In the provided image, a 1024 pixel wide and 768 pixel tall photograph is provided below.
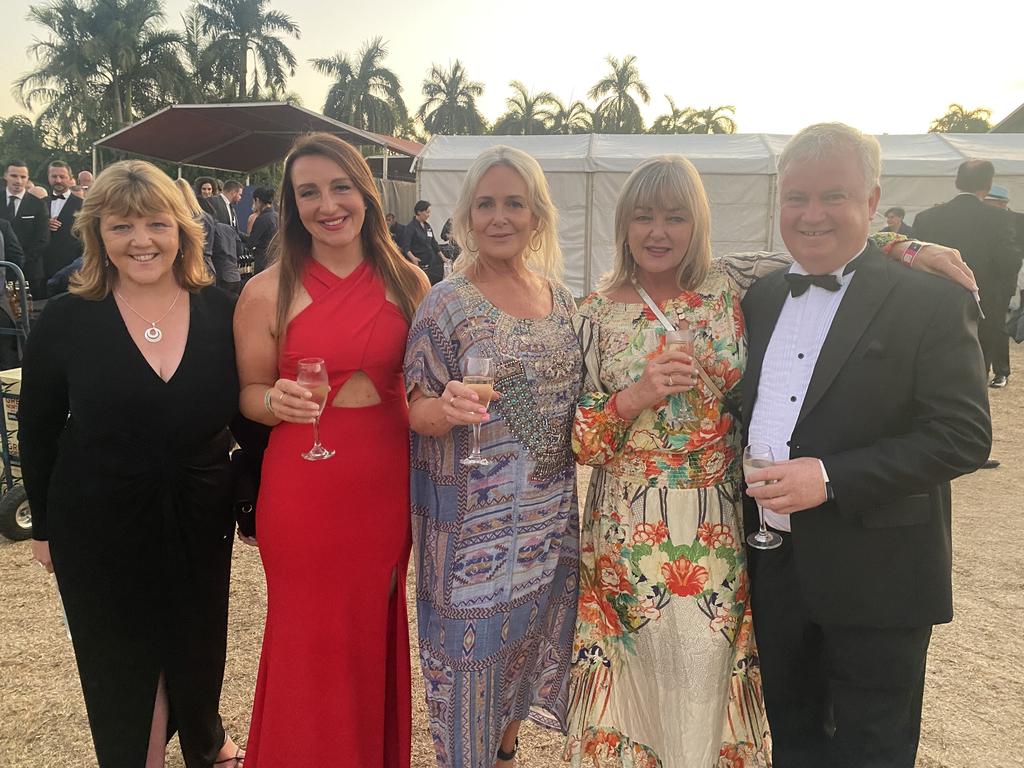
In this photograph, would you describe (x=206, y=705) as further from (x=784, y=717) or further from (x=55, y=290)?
(x=55, y=290)

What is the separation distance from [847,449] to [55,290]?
9.05 m

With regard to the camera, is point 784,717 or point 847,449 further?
point 784,717

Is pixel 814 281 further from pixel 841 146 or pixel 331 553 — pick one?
pixel 331 553

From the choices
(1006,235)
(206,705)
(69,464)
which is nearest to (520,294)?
(69,464)

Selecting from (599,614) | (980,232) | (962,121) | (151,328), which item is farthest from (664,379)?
(962,121)

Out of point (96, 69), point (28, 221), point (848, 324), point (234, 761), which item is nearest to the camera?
point (848, 324)

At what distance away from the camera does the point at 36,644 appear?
3809mm

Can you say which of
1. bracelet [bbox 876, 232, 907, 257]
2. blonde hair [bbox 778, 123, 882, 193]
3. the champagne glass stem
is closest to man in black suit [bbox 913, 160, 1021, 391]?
bracelet [bbox 876, 232, 907, 257]

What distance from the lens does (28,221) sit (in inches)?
362

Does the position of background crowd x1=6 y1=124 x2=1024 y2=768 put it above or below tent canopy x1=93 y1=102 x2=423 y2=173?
below

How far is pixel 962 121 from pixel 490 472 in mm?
59886

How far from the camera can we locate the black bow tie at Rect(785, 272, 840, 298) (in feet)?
7.04

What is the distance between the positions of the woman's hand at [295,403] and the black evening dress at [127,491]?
0.39 meters

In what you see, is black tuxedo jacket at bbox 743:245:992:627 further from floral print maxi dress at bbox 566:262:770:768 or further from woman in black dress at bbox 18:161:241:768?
woman in black dress at bbox 18:161:241:768
